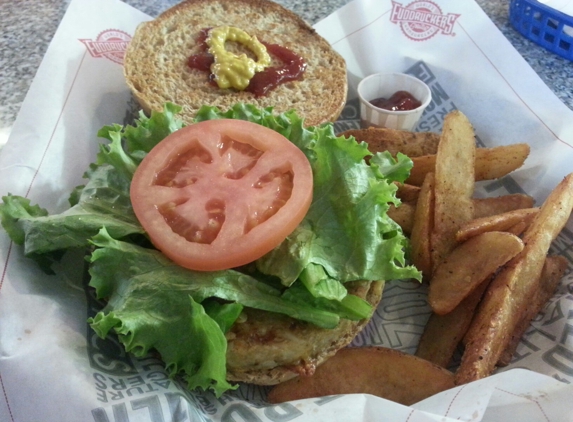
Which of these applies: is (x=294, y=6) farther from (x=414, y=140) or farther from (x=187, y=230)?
(x=187, y=230)

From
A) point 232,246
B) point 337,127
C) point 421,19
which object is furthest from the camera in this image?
point 421,19

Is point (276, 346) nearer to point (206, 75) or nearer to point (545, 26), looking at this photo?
point (206, 75)

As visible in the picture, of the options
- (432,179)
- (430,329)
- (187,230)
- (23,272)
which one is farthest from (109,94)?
(430,329)

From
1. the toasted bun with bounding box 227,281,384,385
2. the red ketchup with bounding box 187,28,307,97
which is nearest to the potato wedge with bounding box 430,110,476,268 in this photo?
the toasted bun with bounding box 227,281,384,385

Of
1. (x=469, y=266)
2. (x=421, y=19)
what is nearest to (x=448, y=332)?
(x=469, y=266)

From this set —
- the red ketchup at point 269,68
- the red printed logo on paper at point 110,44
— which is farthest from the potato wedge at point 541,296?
the red printed logo on paper at point 110,44

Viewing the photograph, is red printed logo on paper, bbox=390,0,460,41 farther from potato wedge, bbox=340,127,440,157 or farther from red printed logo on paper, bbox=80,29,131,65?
red printed logo on paper, bbox=80,29,131,65
